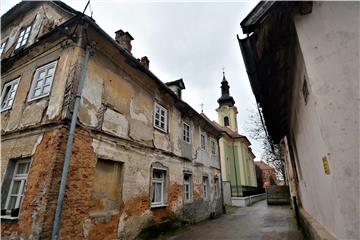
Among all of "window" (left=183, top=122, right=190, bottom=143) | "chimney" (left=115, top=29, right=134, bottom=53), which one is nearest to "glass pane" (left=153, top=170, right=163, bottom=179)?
"window" (left=183, top=122, right=190, bottom=143)

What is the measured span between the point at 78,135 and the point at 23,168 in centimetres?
181

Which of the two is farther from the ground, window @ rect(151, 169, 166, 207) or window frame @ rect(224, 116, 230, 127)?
window frame @ rect(224, 116, 230, 127)

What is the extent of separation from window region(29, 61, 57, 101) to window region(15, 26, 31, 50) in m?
2.45

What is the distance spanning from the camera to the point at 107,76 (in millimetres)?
7086

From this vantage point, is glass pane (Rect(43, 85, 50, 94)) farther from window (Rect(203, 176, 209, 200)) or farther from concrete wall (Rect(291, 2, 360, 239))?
window (Rect(203, 176, 209, 200))

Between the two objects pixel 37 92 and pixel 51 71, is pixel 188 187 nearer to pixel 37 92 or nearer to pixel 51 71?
pixel 37 92

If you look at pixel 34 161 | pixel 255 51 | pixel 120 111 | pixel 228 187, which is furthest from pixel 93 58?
pixel 228 187

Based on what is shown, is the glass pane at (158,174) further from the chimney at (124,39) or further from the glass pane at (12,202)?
the chimney at (124,39)

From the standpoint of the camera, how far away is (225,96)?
36562 millimetres

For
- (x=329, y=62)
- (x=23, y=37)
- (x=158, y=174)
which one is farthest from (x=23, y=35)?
(x=329, y=62)

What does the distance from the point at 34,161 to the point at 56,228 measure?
68.7 inches

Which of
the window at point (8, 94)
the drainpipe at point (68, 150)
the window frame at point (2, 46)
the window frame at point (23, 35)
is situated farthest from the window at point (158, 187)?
the window frame at point (2, 46)

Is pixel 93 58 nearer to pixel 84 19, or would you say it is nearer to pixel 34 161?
pixel 84 19

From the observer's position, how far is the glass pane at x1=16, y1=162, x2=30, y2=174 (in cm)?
572
